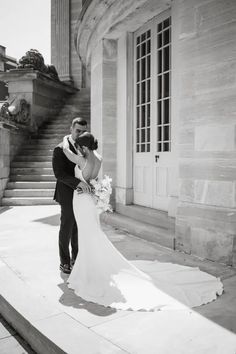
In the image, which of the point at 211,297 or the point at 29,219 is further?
the point at 29,219

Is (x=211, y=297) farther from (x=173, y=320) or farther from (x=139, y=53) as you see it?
(x=139, y=53)

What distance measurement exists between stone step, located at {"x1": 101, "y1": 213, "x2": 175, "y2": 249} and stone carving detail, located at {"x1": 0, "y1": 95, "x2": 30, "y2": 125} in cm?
577

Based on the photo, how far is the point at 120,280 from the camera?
374cm

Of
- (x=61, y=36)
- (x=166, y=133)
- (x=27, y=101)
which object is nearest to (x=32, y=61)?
(x=27, y=101)

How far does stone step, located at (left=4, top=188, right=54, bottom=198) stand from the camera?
10391mm

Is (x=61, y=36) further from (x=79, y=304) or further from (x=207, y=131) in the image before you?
(x=79, y=304)

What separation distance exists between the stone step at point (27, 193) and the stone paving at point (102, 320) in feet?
18.5

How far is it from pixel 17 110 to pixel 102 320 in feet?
34.4

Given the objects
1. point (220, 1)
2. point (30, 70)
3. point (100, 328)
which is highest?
point (30, 70)

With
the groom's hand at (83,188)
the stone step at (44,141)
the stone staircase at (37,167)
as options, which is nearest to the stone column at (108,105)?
the stone staircase at (37,167)

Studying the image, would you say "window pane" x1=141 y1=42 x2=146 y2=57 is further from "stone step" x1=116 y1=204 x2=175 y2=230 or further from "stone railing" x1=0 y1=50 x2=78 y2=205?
"stone railing" x1=0 y1=50 x2=78 y2=205

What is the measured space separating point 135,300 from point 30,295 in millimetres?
994

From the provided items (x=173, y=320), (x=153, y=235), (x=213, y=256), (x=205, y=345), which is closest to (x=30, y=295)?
(x=173, y=320)

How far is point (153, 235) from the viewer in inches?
238
